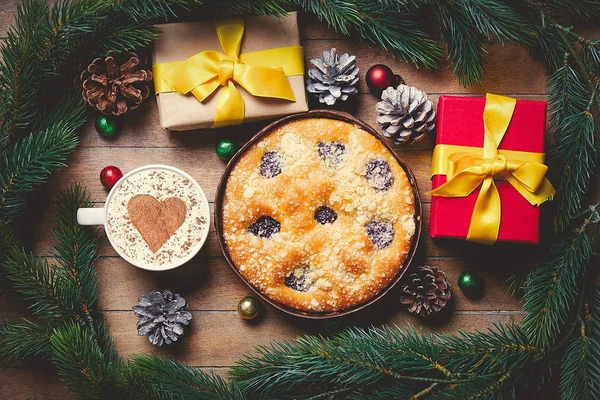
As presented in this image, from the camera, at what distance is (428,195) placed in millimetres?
1703

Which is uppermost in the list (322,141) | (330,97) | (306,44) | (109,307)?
(306,44)

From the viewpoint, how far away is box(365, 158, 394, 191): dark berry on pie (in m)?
1.59

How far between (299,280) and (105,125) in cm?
65

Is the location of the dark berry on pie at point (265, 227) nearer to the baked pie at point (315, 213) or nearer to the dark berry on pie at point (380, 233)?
the baked pie at point (315, 213)

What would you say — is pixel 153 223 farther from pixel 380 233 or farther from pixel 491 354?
pixel 491 354

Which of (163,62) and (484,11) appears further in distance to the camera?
(163,62)

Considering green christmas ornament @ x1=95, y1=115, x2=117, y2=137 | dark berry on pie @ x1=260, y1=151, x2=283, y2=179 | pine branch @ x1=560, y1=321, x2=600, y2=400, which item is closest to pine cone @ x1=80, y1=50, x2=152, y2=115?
green christmas ornament @ x1=95, y1=115, x2=117, y2=137

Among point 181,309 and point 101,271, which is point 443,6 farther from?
point 101,271

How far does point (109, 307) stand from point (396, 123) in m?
0.91

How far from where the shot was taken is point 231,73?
1588mm

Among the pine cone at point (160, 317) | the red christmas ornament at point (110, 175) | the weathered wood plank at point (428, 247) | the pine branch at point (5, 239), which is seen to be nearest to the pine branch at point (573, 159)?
the weathered wood plank at point (428, 247)

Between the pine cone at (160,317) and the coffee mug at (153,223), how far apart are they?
5.1 inches

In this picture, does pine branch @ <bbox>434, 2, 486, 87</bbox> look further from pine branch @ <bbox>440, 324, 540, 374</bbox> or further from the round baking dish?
pine branch @ <bbox>440, 324, 540, 374</bbox>

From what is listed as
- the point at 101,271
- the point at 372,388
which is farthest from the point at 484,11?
the point at 101,271
